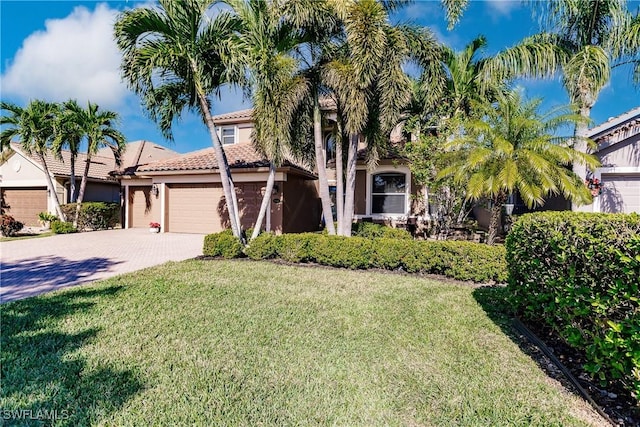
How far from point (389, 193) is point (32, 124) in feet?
59.2

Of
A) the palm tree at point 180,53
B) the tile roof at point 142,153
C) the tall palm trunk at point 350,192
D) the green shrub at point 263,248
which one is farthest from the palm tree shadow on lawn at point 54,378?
the tile roof at point 142,153

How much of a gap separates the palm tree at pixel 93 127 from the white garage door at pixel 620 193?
22.5 m

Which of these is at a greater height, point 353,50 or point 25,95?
point 25,95

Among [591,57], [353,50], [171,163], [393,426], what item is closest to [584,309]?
[393,426]

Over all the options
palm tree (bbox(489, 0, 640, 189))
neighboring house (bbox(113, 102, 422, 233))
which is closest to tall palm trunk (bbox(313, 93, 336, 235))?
neighboring house (bbox(113, 102, 422, 233))

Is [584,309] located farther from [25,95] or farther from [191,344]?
[25,95]

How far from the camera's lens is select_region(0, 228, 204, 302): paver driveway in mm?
7031

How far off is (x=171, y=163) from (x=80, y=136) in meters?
4.53

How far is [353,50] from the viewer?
29.1 ft

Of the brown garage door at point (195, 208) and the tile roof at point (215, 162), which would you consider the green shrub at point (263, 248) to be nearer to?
the tile roof at point (215, 162)

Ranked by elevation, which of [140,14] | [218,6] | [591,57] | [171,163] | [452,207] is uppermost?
[218,6]

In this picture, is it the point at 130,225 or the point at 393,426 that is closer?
the point at 393,426

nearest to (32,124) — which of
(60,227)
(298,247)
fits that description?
(60,227)

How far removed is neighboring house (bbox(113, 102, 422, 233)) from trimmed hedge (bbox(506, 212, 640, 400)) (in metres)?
9.26
